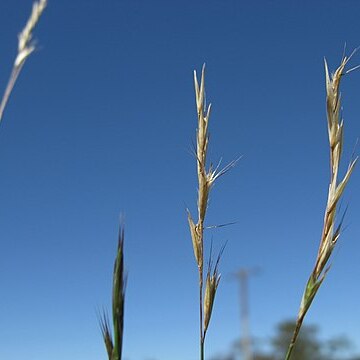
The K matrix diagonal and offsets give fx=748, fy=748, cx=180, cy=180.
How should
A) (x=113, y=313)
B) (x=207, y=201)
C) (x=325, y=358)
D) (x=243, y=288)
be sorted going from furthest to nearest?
(x=325, y=358) → (x=243, y=288) → (x=207, y=201) → (x=113, y=313)

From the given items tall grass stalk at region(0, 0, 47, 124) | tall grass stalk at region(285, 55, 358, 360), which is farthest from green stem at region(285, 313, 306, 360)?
tall grass stalk at region(0, 0, 47, 124)

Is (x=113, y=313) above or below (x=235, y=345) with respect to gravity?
below

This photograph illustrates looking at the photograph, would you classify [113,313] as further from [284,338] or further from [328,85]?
[284,338]

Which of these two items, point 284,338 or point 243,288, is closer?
point 243,288

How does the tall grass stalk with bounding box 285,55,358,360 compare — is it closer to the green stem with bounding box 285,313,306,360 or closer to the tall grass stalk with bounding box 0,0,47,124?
the green stem with bounding box 285,313,306,360

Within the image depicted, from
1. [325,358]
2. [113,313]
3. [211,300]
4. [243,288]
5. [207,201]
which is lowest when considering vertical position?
[113,313]

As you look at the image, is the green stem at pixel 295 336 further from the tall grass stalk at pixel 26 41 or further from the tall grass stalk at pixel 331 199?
the tall grass stalk at pixel 26 41

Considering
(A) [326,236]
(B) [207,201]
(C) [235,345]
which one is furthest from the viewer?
(C) [235,345]

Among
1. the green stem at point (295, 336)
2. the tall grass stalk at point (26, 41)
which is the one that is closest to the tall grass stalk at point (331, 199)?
the green stem at point (295, 336)

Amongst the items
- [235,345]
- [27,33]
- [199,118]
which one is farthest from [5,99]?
[235,345]
